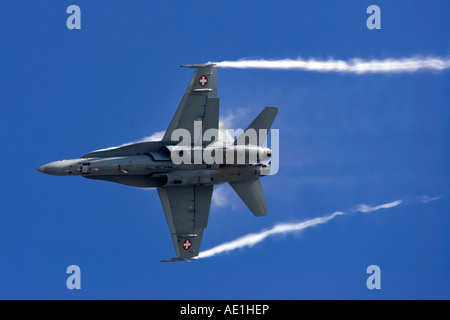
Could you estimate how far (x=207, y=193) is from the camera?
101 ft

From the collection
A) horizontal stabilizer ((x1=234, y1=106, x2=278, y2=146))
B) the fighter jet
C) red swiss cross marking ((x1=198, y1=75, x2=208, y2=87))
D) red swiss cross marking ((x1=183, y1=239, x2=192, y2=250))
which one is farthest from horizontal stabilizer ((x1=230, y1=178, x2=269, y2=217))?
red swiss cross marking ((x1=198, y1=75, x2=208, y2=87))

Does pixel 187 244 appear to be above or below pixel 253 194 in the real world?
below

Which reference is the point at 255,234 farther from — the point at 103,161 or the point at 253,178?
the point at 103,161

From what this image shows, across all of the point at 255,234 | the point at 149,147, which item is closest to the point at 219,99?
the point at 149,147

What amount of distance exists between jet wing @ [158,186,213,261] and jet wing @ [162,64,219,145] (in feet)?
6.12

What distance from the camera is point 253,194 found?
31.0 meters

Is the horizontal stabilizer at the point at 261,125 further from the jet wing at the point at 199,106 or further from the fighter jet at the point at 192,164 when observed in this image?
the jet wing at the point at 199,106

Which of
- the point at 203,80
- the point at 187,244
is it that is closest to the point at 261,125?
the point at 203,80

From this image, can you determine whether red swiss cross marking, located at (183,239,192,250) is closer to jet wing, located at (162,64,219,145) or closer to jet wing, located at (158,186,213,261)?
jet wing, located at (158,186,213,261)

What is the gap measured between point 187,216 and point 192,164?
2024mm

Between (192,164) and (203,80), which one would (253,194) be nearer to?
(192,164)

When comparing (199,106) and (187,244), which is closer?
(199,106)

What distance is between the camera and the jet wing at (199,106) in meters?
29.5

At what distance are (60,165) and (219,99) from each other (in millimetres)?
5426
